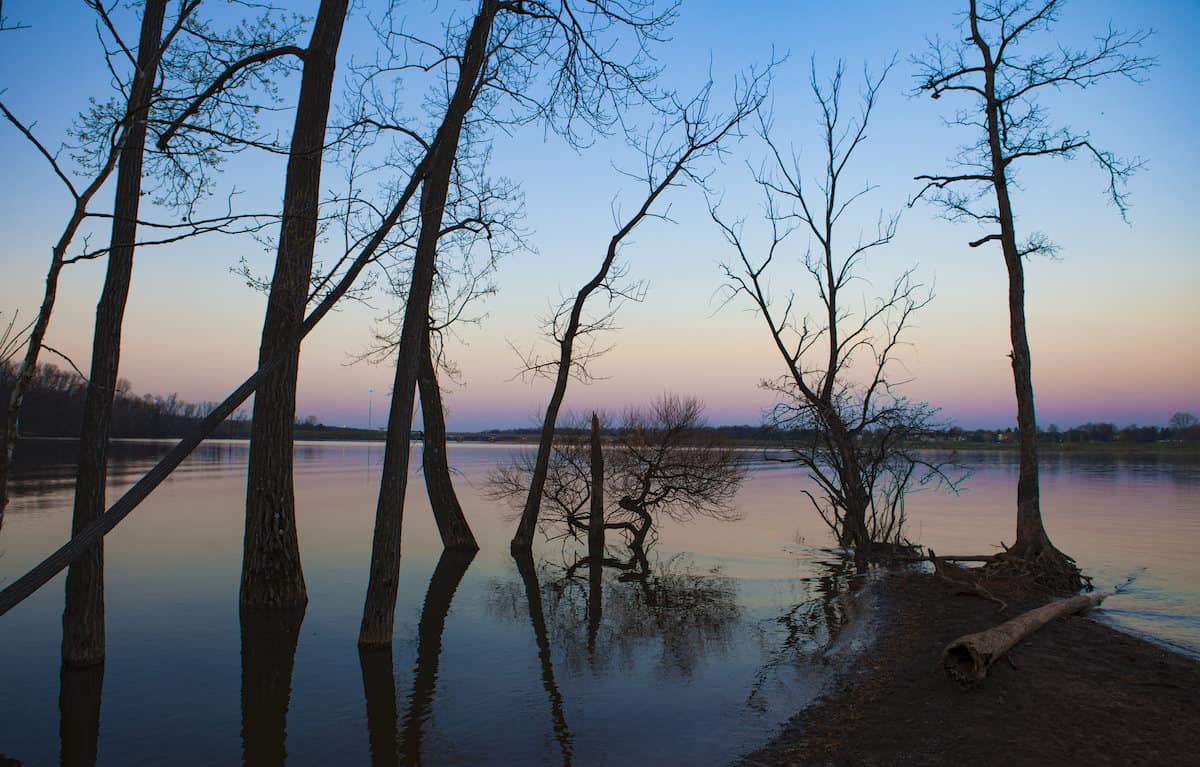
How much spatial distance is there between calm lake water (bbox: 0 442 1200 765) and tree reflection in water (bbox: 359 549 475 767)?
0.11ft

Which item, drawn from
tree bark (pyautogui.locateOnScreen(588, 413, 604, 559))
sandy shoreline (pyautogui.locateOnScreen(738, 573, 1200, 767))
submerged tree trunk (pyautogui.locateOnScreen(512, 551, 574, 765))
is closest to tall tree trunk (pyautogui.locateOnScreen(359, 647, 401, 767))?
submerged tree trunk (pyautogui.locateOnScreen(512, 551, 574, 765))

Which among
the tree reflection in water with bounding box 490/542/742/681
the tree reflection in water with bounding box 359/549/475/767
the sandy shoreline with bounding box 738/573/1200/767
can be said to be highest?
the sandy shoreline with bounding box 738/573/1200/767

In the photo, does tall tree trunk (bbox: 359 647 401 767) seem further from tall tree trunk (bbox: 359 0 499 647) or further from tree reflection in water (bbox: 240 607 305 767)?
tree reflection in water (bbox: 240 607 305 767)

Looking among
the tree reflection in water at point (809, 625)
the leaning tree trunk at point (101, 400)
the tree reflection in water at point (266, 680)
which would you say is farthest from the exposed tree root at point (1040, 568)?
the leaning tree trunk at point (101, 400)

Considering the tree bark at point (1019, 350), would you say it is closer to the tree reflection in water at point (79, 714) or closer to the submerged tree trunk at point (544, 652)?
the submerged tree trunk at point (544, 652)

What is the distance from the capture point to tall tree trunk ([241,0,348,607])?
38.0 feet

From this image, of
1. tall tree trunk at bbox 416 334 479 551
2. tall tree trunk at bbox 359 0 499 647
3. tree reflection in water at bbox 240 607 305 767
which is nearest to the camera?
tree reflection in water at bbox 240 607 305 767

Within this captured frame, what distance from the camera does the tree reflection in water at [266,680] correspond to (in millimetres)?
7195

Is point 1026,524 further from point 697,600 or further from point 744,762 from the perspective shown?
point 744,762

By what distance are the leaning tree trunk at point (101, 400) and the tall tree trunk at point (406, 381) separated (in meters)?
2.95

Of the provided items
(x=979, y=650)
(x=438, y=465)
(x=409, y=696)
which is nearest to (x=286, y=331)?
(x=409, y=696)

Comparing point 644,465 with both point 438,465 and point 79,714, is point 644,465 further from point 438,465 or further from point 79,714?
point 79,714

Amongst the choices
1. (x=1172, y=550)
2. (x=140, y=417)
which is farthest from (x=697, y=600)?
(x=140, y=417)

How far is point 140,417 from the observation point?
442 feet
